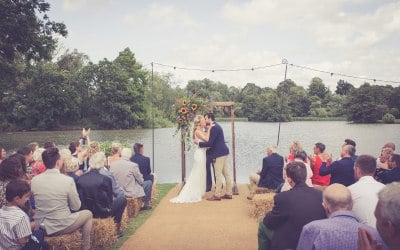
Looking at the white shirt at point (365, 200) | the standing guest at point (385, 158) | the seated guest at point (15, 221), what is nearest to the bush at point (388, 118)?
the standing guest at point (385, 158)

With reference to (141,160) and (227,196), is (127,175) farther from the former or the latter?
(227,196)

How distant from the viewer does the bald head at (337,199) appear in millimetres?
3352

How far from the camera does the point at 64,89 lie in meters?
47.8

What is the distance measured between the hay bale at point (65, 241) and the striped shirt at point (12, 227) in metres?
1.14

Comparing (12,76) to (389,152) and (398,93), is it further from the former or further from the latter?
(398,93)

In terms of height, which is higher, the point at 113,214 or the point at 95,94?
the point at 95,94

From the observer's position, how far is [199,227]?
7512 mm

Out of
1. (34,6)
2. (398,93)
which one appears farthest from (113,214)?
(398,93)

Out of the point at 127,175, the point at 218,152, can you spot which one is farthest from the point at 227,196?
the point at 127,175

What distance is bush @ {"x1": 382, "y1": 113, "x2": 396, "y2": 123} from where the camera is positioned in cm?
3658

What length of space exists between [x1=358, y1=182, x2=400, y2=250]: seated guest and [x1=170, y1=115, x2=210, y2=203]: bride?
26.4 feet

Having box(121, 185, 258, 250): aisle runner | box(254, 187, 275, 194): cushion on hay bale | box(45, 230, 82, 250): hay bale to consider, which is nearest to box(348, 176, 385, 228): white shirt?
box(121, 185, 258, 250): aisle runner

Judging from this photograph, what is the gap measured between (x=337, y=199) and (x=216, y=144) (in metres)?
6.81

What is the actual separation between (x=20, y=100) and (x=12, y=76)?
22033 mm
